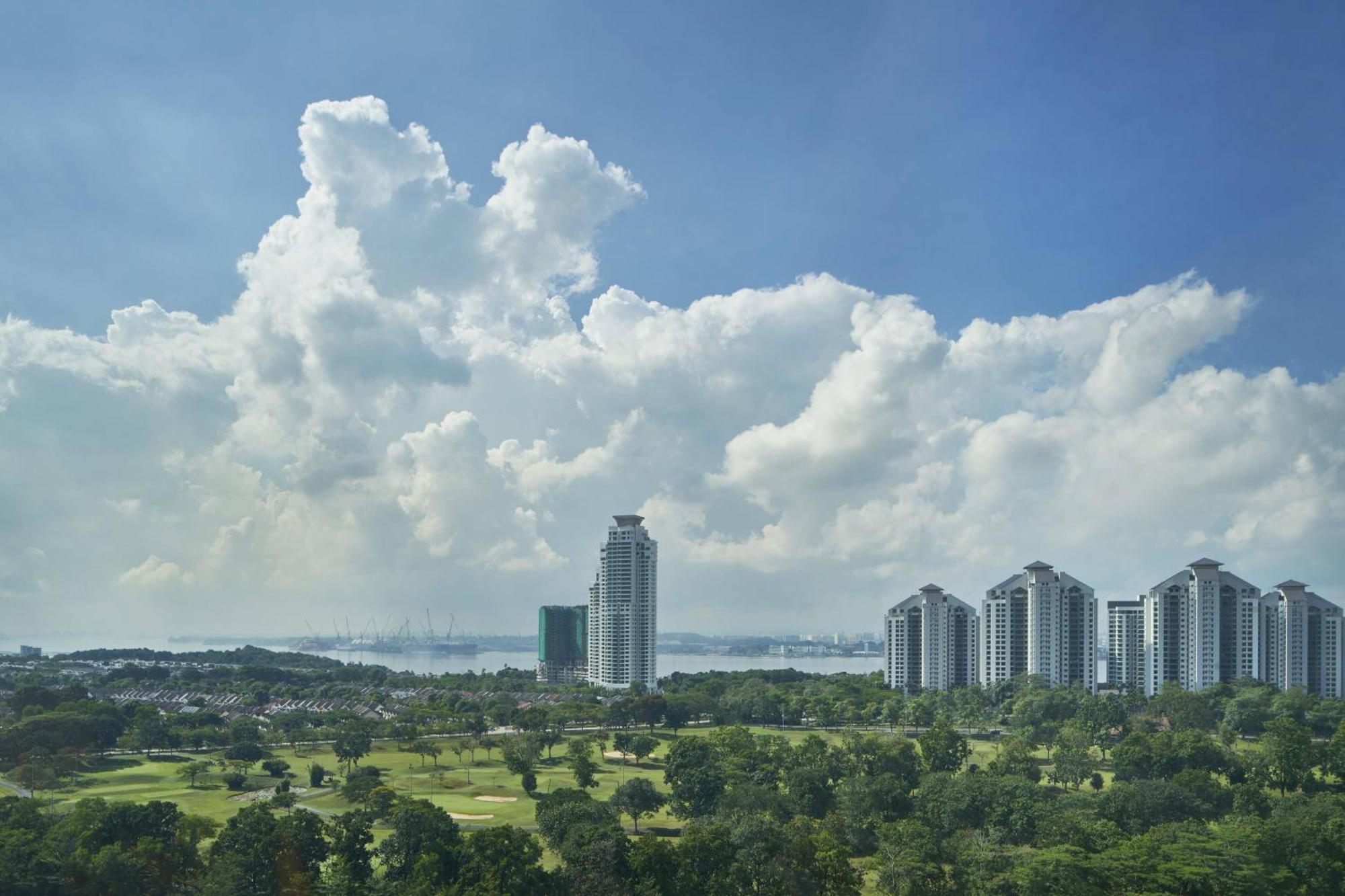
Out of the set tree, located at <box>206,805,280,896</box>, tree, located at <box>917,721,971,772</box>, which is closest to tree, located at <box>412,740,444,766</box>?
tree, located at <box>206,805,280,896</box>

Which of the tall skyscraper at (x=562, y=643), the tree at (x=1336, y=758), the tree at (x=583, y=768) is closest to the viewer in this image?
the tree at (x=1336, y=758)

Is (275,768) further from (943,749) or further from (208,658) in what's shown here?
(208,658)

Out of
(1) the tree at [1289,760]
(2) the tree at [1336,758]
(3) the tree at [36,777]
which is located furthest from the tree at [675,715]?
(2) the tree at [1336,758]

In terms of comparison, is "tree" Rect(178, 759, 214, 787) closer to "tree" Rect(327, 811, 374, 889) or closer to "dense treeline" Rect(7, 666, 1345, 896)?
"dense treeline" Rect(7, 666, 1345, 896)

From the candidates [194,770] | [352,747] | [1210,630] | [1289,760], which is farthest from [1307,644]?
[194,770]

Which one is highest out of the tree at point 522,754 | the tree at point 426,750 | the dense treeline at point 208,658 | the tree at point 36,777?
the tree at point 36,777

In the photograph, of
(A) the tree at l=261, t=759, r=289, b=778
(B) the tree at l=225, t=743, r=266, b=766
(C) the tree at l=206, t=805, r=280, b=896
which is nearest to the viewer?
(C) the tree at l=206, t=805, r=280, b=896

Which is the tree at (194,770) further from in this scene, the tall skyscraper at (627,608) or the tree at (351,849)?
the tall skyscraper at (627,608)
